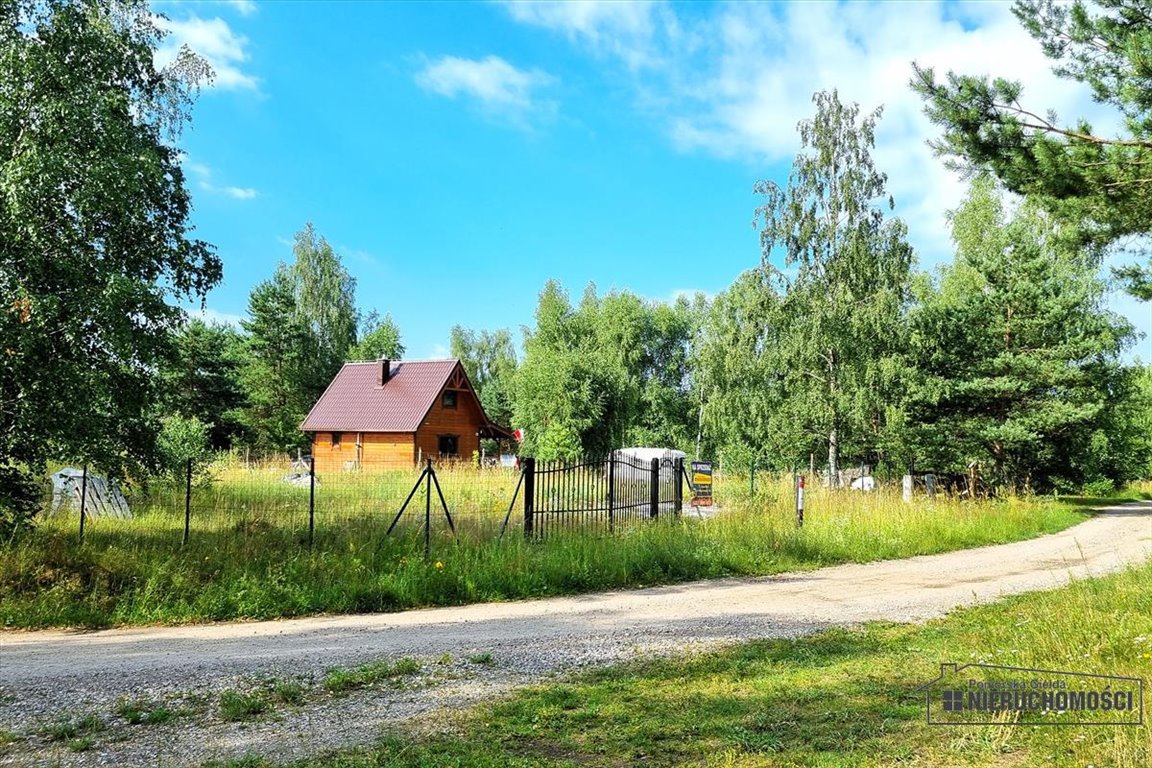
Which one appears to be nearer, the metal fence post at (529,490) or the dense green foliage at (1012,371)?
the metal fence post at (529,490)

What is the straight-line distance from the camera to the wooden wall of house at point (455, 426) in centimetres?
4044

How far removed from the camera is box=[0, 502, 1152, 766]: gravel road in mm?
4887

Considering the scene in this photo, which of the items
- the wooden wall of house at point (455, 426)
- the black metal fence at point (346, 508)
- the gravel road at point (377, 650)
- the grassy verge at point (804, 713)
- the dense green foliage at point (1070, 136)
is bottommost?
the gravel road at point (377, 650)

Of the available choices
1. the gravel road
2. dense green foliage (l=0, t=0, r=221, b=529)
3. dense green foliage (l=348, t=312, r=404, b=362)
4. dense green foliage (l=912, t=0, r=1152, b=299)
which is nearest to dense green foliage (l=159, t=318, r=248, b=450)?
dense green foliage (l=348, t=312, r=404, b=362)

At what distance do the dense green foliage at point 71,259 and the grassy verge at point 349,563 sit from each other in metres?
1.39

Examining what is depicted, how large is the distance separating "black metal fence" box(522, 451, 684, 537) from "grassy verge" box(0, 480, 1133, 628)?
687mm

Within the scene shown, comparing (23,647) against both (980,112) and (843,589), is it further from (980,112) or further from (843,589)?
(980,112)

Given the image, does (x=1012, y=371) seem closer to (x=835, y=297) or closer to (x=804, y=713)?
(x=835, y=297)

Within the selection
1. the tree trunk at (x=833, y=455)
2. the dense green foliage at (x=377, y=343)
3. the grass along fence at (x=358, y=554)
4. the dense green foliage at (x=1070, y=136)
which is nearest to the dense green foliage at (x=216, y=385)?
the dense green foliage at (x=377, y=343)

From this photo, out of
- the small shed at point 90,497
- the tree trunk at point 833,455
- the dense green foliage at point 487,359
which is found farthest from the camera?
the dense green foliage at point 487,359

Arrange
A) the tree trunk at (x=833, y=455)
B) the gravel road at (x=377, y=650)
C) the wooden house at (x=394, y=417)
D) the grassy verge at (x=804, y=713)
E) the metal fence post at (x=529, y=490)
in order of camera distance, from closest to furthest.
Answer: the grassy verge at (x=804, y=713)
the gravel road at (x=377, y=650)
the metal fence post at (x=529, y=490)
the tree trunk at (x=833, y=455)
the wooden house at (x=394, y=417)

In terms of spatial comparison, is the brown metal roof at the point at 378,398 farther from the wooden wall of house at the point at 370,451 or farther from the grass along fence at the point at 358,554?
the grass along fence at the point at 358,554

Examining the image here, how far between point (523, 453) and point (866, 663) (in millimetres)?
41314

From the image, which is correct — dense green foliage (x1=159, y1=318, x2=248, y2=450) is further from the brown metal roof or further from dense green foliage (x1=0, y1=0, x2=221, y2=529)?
dense green foliage (x1=0, y1=0, x2=221, y2=529)
